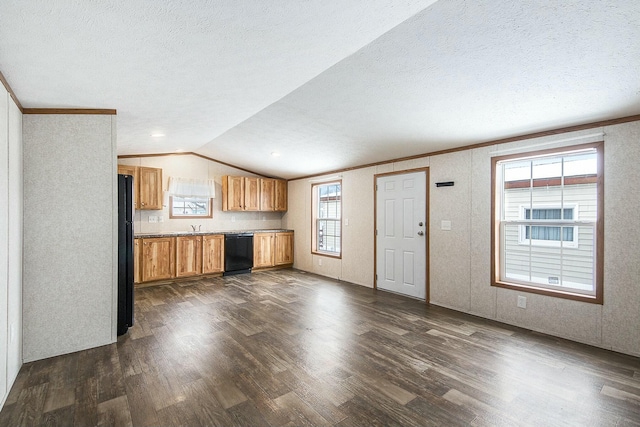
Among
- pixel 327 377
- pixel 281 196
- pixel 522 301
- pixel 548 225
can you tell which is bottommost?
pixel 327 377

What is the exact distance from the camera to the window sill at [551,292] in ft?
10.0

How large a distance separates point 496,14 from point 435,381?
8.33 feet

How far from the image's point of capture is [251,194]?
7.01 metres

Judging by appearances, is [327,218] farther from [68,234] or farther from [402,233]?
[68,234]

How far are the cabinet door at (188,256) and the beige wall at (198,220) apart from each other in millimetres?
686

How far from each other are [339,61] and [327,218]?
4.37 metres

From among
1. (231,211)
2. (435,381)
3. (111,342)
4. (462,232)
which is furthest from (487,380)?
(231,211)

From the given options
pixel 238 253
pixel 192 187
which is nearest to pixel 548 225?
pixel 238 253

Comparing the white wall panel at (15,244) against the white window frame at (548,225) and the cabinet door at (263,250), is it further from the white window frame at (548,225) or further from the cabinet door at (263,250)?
the white window frame at (548,225)

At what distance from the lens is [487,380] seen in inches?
94.5

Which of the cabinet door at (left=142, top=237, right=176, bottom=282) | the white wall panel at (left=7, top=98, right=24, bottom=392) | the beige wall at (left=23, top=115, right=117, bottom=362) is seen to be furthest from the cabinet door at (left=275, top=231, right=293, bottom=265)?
the white wall panel at (left=7, top=98, right=24, bottom=392)

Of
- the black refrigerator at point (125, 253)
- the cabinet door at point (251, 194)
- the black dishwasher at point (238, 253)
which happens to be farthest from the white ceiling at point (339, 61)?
the cabinet door at point (251, 194)

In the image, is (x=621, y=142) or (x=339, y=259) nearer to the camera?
(x=621, y=142)

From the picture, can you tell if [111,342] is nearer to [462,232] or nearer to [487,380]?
[487,380]
